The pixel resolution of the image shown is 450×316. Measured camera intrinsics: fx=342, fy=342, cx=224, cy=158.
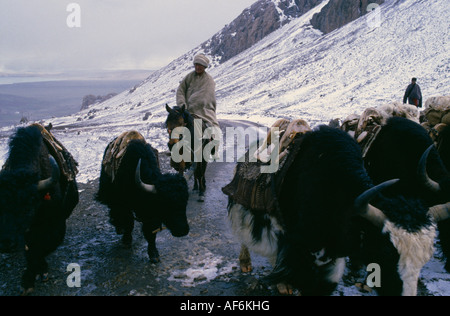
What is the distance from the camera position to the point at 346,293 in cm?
312

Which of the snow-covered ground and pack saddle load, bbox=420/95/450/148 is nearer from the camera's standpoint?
pack saddle load, bbox=420/95/450/148

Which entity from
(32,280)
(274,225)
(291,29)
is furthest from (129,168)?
(291,29)

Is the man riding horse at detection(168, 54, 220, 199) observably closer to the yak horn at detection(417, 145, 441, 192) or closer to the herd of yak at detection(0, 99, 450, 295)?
the herd of yak at detection(0, 99, 450, 295)

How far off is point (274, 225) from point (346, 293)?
0.92 meters

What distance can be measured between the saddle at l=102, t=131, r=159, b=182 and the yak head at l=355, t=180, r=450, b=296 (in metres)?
2.64

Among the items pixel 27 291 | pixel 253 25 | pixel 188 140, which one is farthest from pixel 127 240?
pixel 253 25

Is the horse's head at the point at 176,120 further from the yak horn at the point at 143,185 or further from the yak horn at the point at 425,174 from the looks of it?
the yak horn at the point at 425,174

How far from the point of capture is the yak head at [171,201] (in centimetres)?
339

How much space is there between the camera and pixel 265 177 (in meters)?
3.20

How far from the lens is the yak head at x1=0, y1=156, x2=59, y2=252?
8.39ft

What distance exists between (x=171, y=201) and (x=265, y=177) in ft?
3.15

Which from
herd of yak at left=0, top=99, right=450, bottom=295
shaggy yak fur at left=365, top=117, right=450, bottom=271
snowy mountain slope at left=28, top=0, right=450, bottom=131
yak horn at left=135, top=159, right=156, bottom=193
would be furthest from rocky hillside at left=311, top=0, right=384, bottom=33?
yak horn at left=135, top=159, right=156, bottom=193
